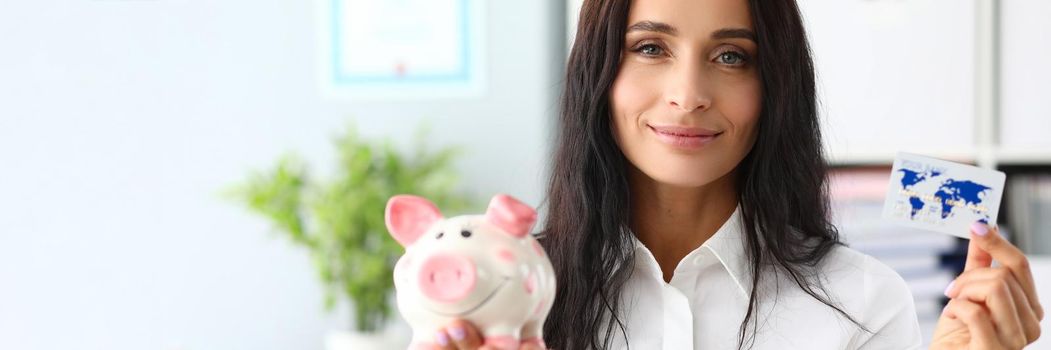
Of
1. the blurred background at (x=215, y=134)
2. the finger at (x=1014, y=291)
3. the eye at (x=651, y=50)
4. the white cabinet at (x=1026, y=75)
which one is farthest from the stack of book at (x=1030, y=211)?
the eye at (x=651, y=50)

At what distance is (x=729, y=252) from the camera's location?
1502mm

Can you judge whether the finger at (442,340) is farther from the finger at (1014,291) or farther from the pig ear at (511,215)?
the finger at (1014,291)

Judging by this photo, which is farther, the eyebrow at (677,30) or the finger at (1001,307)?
the eyebrow at (677,30)

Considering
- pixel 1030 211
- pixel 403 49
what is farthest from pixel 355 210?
pixel 1030 211

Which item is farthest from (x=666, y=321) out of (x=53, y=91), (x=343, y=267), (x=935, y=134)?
(x=53, y=91)

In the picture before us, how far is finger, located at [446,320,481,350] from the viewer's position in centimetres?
99

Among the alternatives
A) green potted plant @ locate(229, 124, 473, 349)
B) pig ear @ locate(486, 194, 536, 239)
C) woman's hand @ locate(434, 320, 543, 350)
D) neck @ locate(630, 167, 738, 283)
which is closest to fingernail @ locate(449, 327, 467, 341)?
woman's hand @ locate(434, 320, 543, 350)

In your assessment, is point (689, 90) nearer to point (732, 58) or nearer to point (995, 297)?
point (732, 58)

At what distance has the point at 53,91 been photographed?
3.80m

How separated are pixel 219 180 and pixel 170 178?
169 millimetres

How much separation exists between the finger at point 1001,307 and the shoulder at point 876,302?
0.26 m

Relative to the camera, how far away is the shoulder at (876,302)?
4.89 feet

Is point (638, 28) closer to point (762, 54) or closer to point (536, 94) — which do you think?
point (762, 54)

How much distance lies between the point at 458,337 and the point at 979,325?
595 millimetres
